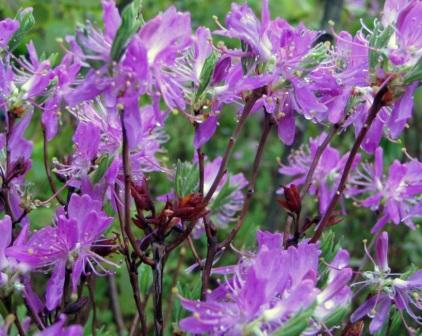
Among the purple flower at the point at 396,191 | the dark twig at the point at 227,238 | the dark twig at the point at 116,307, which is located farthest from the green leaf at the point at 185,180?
the dark twig at the point at 116,307

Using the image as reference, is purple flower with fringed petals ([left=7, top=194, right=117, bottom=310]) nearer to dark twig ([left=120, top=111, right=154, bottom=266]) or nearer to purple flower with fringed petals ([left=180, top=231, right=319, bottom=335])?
dark twig ([left=120, top=111, right=154, bottom=266])

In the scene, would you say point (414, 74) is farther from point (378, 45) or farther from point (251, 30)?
point (251, 30)

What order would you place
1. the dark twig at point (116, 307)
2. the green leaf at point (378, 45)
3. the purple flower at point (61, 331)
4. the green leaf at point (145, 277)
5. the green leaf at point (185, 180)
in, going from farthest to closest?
the dark twig at point (116, 307) → the green leaf at point (145, 277) → the green leaf at point (185, 180) → the green leaf at point (378, 45) → the purple flower at point (61, 331)

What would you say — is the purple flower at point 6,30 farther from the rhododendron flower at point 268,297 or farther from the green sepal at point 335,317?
the green sepal at point 335,317

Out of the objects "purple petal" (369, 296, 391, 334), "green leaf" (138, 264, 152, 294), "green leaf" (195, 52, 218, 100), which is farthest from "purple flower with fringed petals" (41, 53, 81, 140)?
"purple petal" (369, 296, 391, 334)

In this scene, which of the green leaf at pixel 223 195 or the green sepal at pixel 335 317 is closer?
the green sepal at pixel 335 317
